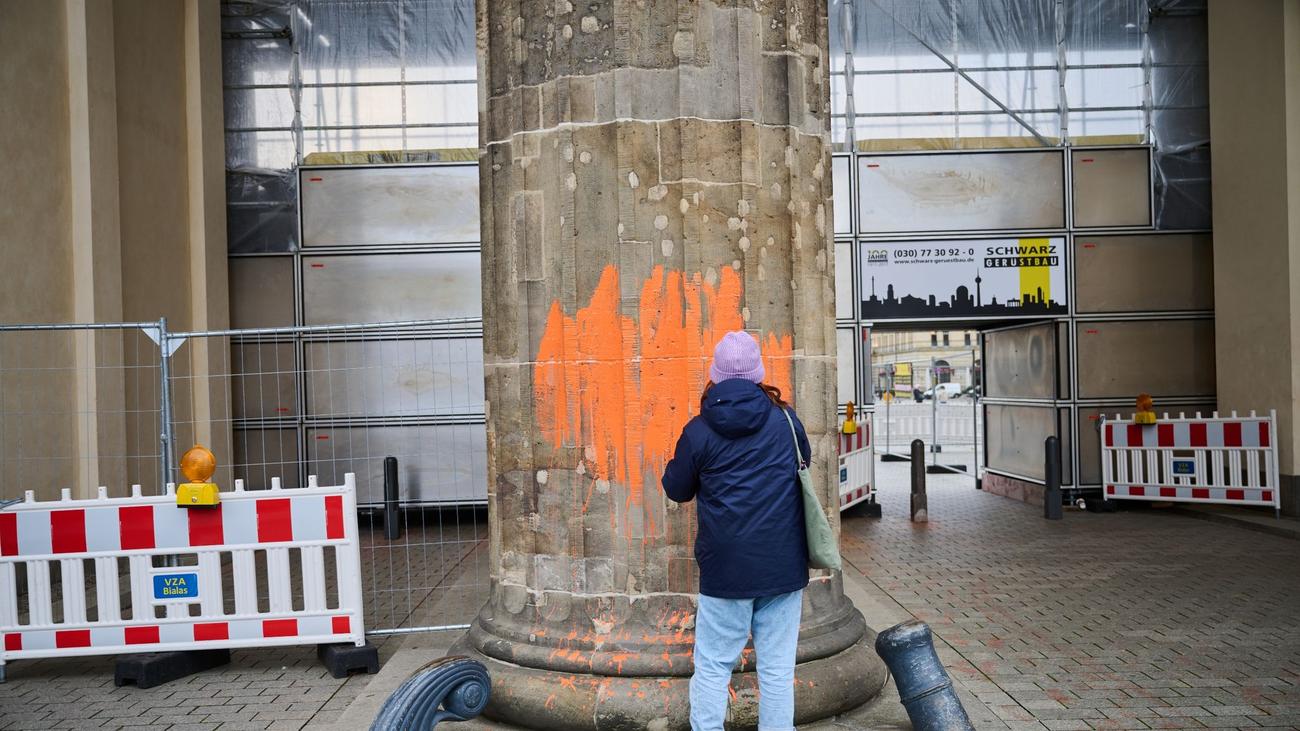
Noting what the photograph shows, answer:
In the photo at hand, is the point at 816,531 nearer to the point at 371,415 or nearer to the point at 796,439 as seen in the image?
the point at 796,439

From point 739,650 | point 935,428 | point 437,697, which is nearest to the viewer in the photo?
point 739,650

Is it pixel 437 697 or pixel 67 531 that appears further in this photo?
pixel 67 531

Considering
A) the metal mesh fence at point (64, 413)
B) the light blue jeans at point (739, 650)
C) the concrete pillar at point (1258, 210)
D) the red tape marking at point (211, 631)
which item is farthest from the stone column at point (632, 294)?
the concrete pillar at point (1258, 210)

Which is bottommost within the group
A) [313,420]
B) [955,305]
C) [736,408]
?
[313,420]

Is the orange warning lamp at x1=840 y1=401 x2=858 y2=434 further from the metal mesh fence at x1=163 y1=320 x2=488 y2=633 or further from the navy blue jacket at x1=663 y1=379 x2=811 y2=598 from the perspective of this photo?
the navy blue jacket at x1=663 y1=379 x2=811 y2=598

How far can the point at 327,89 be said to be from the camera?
13.3 m

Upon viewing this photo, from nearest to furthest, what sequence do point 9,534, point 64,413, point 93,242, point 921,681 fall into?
point 921,681 < point 9,534 < point 64,413 < point 93,242

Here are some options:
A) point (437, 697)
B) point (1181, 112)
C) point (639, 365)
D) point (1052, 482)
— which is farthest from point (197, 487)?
point (1181, 112)

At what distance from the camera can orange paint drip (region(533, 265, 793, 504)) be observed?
15.1 ft

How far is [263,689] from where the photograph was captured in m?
6.02

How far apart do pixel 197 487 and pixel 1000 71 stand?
11643mm

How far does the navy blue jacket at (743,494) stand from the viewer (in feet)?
12.6

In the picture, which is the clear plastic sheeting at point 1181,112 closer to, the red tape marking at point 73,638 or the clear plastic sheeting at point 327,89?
the clear plastic sheeting at point 327,89

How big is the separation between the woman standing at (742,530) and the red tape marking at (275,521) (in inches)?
129
